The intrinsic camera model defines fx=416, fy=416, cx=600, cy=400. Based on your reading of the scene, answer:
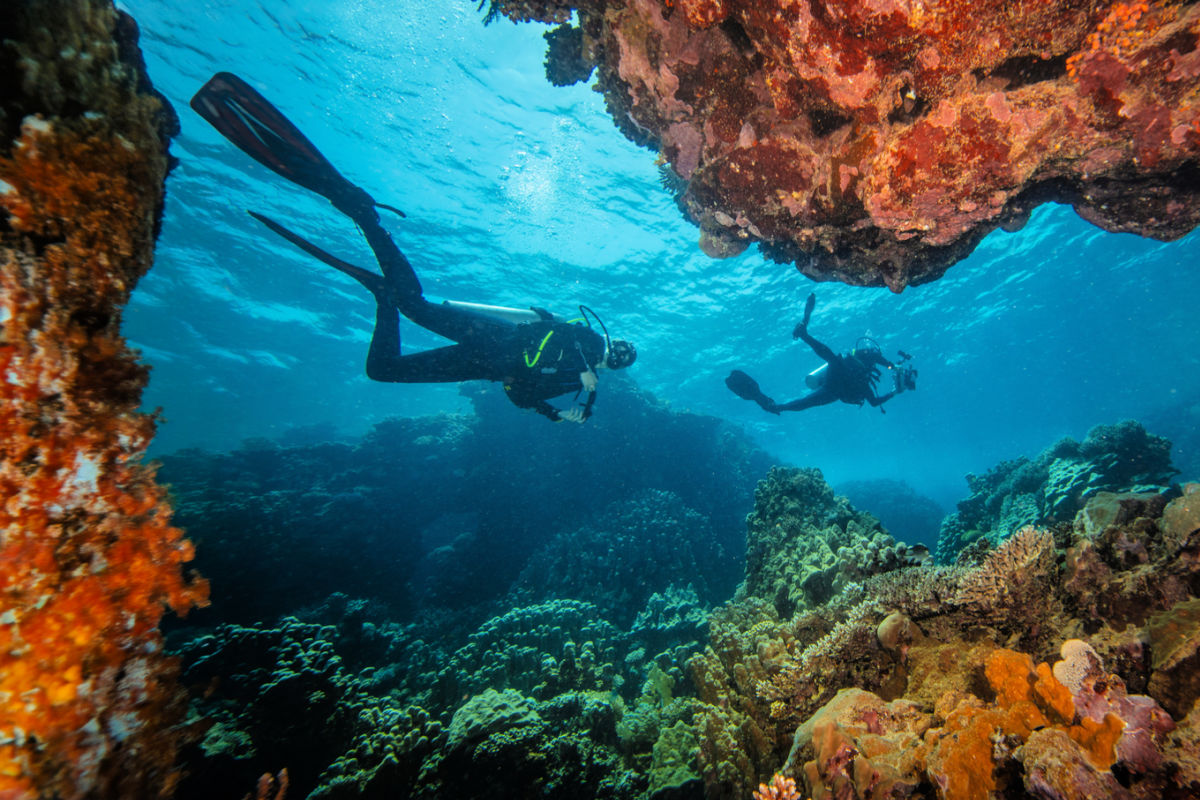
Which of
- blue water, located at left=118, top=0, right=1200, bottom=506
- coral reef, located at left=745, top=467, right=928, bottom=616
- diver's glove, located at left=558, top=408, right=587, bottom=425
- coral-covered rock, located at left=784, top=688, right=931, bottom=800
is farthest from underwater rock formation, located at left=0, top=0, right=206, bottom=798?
blue water, located at left=118, top=0, right=1200, bottom=506

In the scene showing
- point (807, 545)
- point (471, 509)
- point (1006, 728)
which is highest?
point (471, 509)

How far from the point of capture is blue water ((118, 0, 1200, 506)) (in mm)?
11219

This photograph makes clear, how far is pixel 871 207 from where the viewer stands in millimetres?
3068

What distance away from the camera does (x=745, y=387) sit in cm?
1267

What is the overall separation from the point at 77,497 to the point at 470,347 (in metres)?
6.15

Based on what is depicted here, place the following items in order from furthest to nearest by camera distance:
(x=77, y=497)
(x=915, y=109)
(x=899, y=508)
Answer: (x=899, y=508)
(x=915, y=109)
(x=77, y=497)

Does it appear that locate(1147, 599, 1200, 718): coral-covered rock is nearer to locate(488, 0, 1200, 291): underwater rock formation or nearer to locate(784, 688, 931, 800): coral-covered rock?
locate(784, 688, 931, 800): coral-covered rock

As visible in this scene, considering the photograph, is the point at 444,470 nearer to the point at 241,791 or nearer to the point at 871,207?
the point at 241,791

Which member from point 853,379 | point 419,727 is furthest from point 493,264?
point 419,727

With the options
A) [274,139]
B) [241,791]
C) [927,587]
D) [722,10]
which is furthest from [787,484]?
[274,139]

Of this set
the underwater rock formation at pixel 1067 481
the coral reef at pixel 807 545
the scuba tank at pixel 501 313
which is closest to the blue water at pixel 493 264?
the scuba tank at pixel 501 313

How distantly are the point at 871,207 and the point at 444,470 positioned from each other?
1572 centimetres

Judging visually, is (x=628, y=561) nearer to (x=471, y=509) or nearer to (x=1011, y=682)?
(x=471, y=509)

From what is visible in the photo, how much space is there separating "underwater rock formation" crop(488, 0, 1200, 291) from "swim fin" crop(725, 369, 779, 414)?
838 cm
